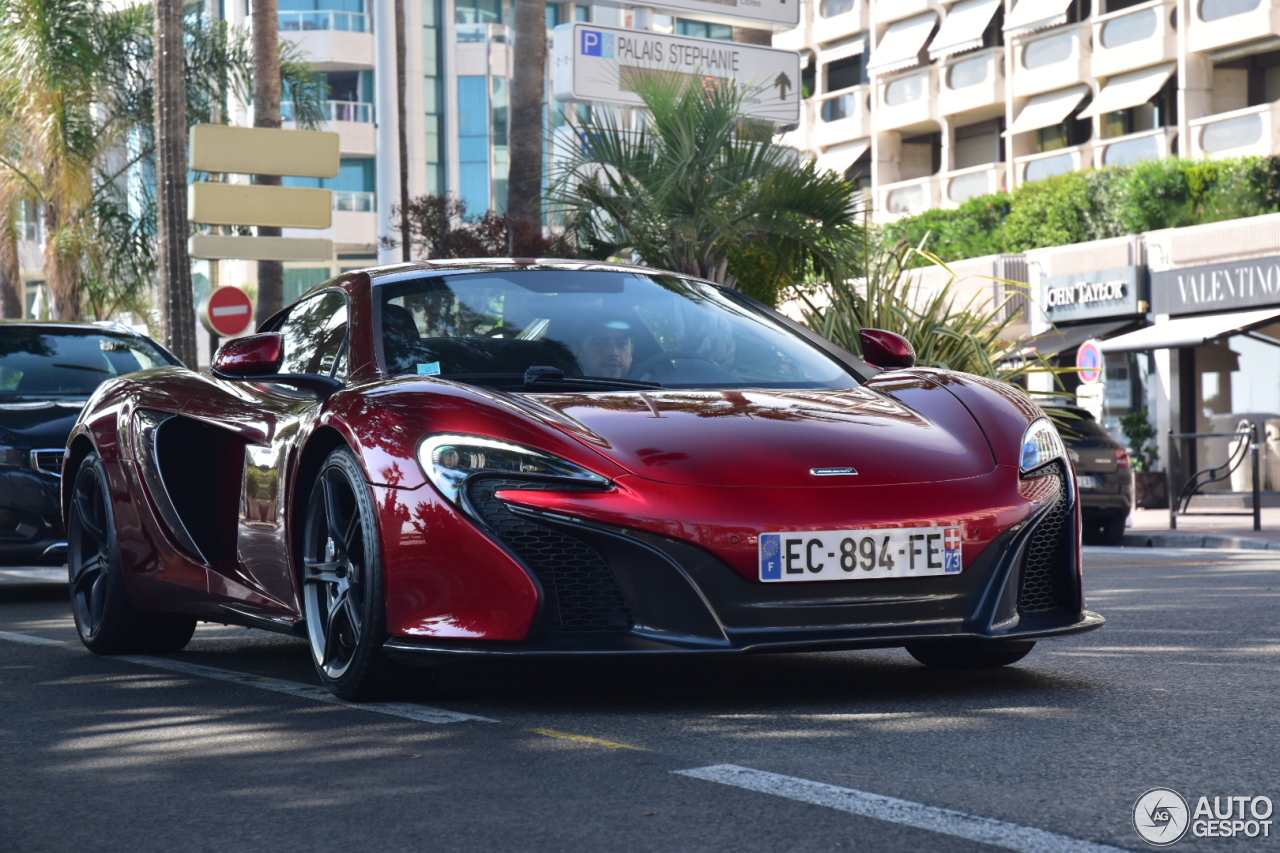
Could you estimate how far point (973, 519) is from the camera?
479 cm

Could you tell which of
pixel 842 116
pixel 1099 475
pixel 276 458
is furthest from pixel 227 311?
pixel 842 116

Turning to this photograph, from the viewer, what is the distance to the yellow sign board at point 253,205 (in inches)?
685

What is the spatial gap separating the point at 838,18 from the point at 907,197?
6.89m

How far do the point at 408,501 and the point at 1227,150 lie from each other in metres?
28.9

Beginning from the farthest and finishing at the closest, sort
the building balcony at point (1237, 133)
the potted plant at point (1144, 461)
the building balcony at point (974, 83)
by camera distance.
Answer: the building balcony at point (974, 83), the building balcony at point (1237, 133), the potted plant at point (1144, 461)

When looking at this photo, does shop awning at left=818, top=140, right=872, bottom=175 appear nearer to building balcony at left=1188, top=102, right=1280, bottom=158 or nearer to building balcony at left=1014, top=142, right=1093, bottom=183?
building balcony at left=1014, top=142, right=1093, bottom=183

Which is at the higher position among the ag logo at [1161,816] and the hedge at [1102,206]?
the hedge at [1102,206]

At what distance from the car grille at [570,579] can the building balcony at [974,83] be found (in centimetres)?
3593

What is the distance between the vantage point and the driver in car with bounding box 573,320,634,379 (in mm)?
5504

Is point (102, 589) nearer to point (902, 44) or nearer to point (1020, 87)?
point (1020, 87)

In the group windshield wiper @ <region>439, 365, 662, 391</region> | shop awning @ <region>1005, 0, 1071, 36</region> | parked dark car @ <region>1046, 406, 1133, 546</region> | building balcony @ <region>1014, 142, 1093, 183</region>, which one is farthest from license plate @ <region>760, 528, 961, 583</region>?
shop awning @ <region>1005, 0, 1071, 36</region>

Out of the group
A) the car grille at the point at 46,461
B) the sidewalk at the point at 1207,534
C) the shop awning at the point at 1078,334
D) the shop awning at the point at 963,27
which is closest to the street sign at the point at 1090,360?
the sidewalk at the point at 1207,534

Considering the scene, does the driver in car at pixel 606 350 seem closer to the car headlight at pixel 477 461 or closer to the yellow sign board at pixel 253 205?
the car headlight at pixel 477 461

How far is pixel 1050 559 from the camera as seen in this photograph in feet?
16.6
